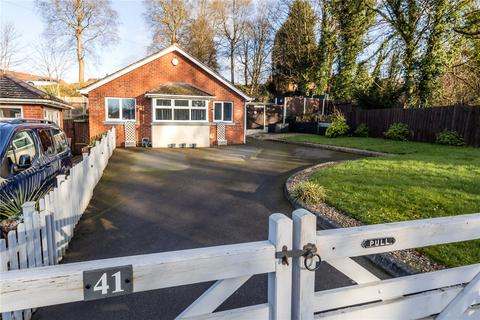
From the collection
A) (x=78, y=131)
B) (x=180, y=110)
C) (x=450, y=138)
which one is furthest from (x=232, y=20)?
(x=450, y=138)

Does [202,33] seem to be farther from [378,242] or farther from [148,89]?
[378,242]

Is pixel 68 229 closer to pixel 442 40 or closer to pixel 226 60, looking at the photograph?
pixel 442 40

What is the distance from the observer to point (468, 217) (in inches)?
89.0

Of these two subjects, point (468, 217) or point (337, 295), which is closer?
point (337, 295)

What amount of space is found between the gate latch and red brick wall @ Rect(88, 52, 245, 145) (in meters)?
17.5

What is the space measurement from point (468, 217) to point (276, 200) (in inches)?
199

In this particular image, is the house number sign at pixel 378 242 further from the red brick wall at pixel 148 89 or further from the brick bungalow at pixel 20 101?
the red brick wall at pixel 148 89

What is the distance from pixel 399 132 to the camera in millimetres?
17875

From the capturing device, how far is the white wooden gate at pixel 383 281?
1800mm

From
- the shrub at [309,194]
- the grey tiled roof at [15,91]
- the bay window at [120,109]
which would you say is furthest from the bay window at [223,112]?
the shrub at [309,194]

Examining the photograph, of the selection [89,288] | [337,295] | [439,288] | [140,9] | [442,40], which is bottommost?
[439,288]

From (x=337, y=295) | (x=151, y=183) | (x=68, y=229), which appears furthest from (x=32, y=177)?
(x=337, y=295)

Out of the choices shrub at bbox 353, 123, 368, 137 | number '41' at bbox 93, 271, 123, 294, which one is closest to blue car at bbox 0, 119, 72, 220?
number '41' at bbox 93, 271, 123, 294

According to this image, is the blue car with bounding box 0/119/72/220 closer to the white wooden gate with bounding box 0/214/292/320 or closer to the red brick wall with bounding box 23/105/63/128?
the white wooden gate with bounding box 0/214/292/320
